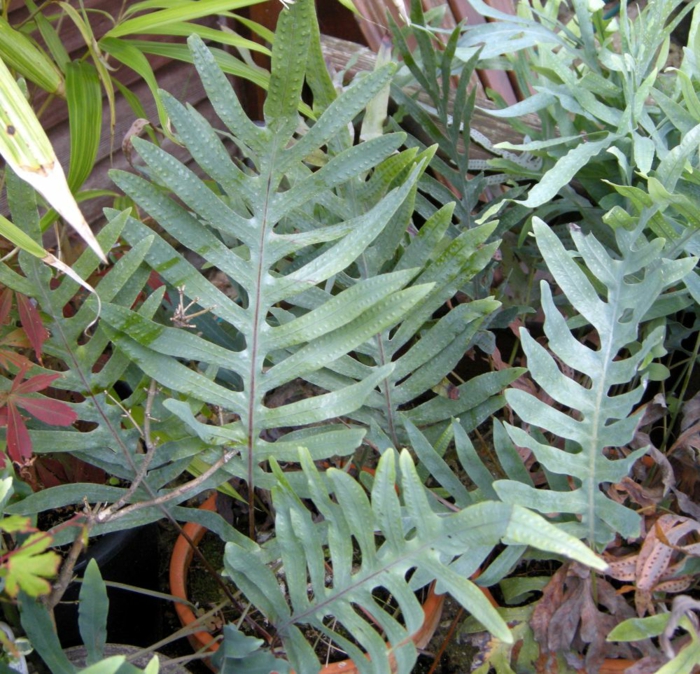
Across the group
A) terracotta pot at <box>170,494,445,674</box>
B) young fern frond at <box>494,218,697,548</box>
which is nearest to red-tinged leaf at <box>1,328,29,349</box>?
terracotta pot at <box>170,494,445,674</box>

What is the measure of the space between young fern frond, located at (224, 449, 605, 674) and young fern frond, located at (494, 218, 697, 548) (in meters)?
0.11

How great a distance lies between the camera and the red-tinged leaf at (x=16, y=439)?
1.94 ft

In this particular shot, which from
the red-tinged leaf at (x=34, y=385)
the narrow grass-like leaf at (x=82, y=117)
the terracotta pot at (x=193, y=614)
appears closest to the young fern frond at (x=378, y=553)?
the terracotta pot at (x=193, y=614)

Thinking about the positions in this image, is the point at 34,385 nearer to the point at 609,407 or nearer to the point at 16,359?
the point at 16,359

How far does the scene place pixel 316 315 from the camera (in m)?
0.64

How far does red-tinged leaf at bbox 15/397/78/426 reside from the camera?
61 centimetres

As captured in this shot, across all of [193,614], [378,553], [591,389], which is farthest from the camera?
[193,614]

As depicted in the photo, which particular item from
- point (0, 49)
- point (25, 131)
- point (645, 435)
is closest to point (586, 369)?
point (645, 435)

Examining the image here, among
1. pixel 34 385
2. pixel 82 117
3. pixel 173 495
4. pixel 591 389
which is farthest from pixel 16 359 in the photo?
pixel 591 389

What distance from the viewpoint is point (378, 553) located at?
56cm

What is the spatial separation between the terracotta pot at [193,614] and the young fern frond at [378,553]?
10cm

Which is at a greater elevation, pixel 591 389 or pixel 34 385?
pixel 34 385

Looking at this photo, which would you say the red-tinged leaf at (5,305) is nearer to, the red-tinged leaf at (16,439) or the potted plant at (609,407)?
the red-tinged leaf at (16,439)

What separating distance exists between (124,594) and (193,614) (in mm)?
108
